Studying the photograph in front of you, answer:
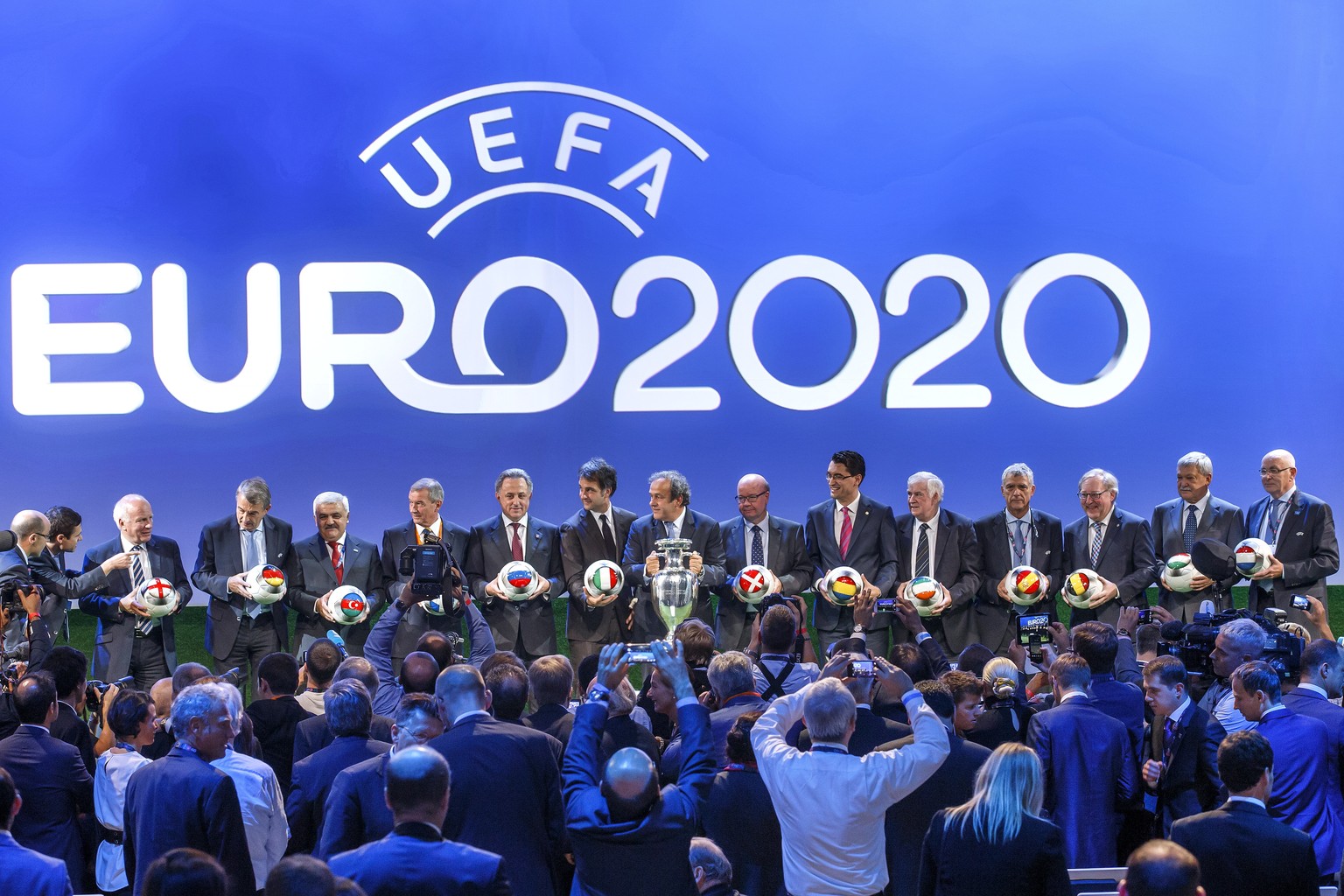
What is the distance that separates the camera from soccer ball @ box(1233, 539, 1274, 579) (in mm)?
8383

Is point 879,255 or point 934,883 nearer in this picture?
point 934,883

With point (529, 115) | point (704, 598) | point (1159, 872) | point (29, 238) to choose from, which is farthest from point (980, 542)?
point (29, 238)

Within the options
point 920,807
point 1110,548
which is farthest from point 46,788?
point 1110,548

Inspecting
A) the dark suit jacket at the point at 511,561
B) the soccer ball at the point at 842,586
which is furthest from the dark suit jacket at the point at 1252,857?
the dark suit jacket at the point at 511,561

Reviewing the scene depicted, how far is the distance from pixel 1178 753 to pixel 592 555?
427cm

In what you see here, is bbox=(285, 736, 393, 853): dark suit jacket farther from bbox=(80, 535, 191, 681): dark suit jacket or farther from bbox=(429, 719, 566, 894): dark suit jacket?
bbox=(80, 535, 191, 681): dark suit jacket

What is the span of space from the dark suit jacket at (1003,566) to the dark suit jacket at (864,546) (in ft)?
1.74

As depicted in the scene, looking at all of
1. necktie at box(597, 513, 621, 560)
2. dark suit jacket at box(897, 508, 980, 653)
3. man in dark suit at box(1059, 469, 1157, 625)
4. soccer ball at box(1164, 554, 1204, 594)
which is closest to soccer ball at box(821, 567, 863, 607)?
dark suit jacket at box(897, 508, 980, 653)

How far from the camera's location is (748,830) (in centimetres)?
461

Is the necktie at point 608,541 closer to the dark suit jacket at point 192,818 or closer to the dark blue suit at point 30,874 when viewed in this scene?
the dark suit jacket at point 192,818

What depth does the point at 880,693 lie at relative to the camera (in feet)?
16.8

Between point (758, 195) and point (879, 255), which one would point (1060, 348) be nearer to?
point (879, 255)

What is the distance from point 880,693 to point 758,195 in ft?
20.3

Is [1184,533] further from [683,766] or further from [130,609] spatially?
[130,609]
